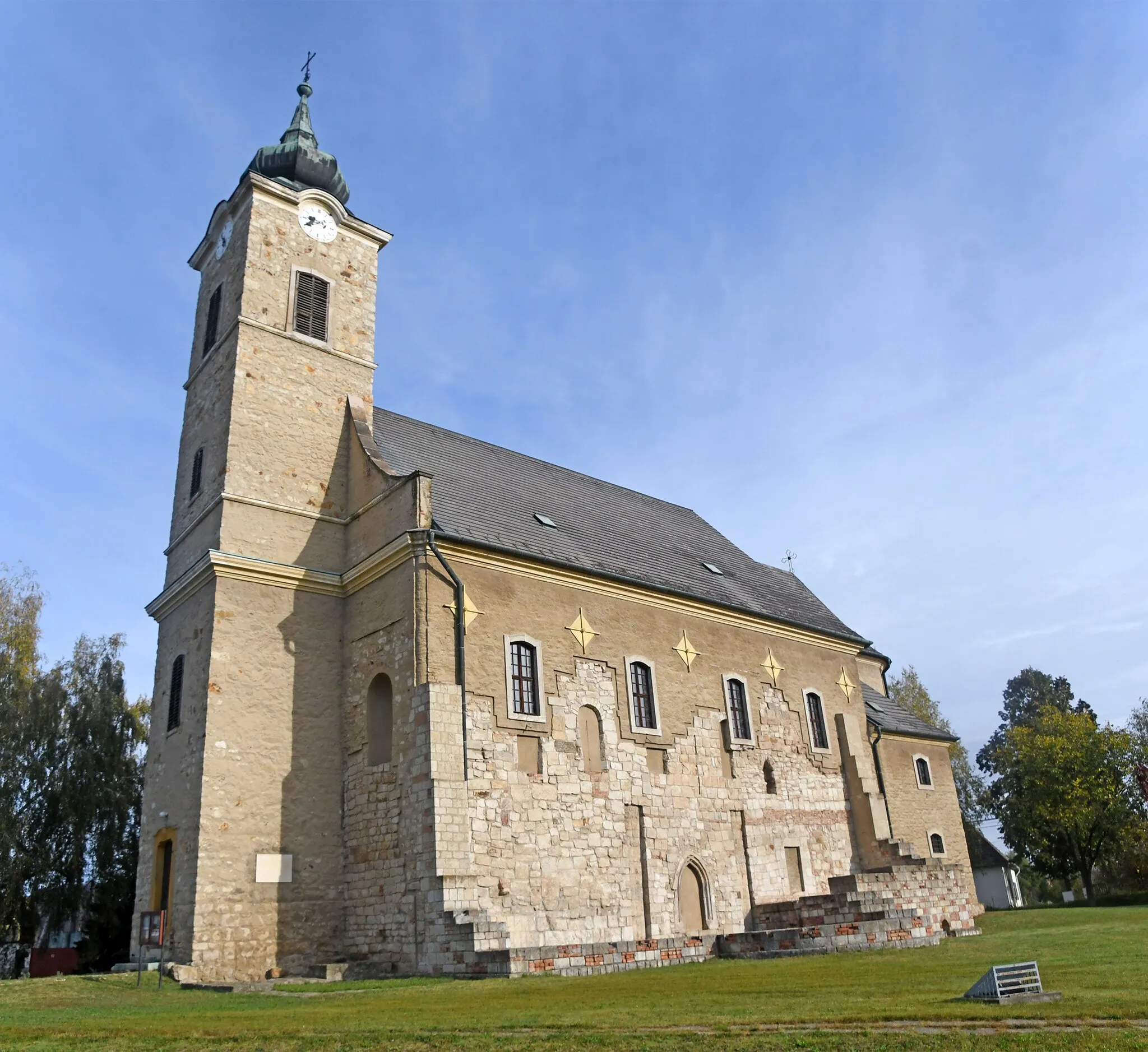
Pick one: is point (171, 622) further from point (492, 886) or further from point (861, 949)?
point (861, 949)

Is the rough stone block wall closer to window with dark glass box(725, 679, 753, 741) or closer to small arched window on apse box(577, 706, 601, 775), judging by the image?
small arched window on apse box(577, 706, 601, 775)

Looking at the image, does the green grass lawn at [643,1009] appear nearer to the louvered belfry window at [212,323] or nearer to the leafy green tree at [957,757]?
the louvered belfry window at [212,323]

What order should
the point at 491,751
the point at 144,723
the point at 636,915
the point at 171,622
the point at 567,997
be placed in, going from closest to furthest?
the point at 567,997 → the point at 491,751 → the point at 636,915 → the point at 171,622 → the point at 144,723

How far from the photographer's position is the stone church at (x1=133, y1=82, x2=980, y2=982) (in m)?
17.7

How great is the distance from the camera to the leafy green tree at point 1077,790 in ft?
134

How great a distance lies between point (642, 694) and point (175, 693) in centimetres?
1049

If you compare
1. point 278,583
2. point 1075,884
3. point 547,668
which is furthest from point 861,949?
point 1075,884

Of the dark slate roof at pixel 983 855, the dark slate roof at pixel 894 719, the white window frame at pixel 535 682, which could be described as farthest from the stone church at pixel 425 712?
the dark slate roof at pixel 983 855

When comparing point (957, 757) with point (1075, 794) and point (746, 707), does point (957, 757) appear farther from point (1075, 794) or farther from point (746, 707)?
point (746, 707)

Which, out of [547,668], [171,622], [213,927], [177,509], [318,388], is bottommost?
[213,927]

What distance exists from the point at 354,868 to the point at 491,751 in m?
3.62

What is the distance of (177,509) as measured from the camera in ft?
76.4

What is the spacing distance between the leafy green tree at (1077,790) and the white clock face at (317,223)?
37.3 metres

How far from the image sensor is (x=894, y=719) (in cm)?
3369
